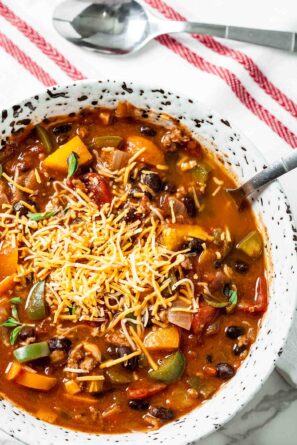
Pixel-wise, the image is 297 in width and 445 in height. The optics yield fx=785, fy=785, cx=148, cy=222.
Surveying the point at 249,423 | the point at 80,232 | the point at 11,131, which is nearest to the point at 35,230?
the point at 80,232

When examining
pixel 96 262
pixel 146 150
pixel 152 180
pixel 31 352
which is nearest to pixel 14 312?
pixel 31 352

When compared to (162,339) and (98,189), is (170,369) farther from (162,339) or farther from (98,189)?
(98,189)

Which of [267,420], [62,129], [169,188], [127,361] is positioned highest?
[62,129]

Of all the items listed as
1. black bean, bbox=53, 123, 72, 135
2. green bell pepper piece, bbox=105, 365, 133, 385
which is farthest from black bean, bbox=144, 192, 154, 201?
green bell pepper piece, bbox=105, 365, 133, 385

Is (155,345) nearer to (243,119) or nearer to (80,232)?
(80,232)

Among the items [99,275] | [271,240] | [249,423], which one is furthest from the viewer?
[249,423]

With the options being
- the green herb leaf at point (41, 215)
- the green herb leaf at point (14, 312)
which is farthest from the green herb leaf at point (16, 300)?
the green herb leaf at point (41, 215)

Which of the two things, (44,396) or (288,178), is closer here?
(44,396)

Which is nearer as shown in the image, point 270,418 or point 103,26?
point 270,418
